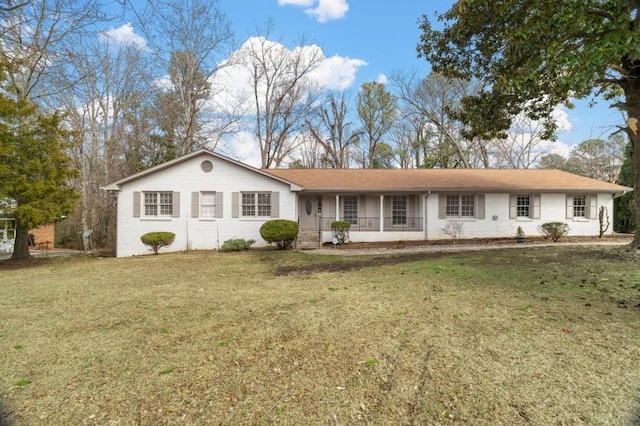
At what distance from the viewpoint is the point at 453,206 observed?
57.5 feet

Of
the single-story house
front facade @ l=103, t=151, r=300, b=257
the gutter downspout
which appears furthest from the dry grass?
the gutter downspout

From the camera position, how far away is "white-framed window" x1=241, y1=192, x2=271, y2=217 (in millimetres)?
16047

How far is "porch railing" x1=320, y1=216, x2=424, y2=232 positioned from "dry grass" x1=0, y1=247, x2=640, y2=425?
32.7 ft

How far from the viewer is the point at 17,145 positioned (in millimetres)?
12453

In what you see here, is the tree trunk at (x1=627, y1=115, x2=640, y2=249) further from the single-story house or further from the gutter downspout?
the gutter downspout

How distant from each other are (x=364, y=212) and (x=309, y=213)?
9.52ft

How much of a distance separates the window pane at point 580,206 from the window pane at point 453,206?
19.5 ft

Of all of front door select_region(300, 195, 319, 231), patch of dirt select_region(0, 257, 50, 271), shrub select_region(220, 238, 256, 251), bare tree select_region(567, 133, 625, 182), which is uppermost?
bare tree select_region(567, 133, 625, 182)

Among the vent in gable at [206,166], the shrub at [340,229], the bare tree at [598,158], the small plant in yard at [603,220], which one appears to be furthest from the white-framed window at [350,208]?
the bare tree at [598,158]

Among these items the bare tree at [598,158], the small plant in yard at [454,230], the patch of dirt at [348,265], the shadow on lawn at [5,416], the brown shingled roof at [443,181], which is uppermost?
the bare tree at [598,158]

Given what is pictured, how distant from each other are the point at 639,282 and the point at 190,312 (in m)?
8.19

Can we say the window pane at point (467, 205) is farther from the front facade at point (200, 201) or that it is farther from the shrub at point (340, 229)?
the front facade at point (200, 201)

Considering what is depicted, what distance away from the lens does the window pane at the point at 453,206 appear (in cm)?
1750

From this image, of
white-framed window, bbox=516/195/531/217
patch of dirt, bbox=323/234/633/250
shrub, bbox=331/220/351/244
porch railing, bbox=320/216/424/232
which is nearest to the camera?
patch of dirt, bbox=323/234/633/250
